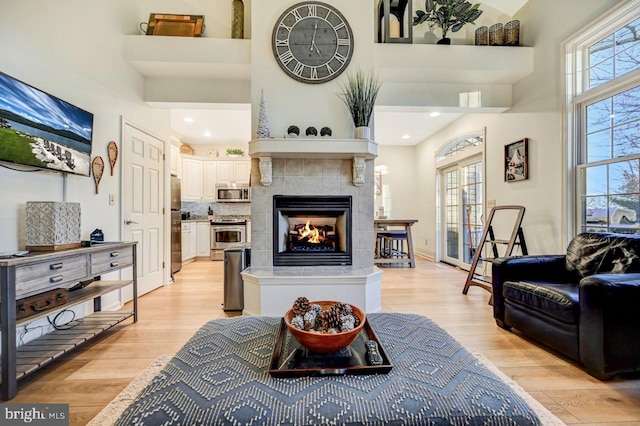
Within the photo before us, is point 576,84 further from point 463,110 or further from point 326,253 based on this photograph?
point 326,253

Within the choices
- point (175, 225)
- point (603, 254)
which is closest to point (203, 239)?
point (175, 225)

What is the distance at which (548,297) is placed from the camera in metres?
2.00

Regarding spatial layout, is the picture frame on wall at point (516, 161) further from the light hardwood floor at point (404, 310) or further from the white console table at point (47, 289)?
the white console table at point (47, 289)

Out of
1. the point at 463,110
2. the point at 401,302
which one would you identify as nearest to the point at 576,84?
the point at 463,110

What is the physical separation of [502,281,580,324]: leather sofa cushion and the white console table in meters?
3.39

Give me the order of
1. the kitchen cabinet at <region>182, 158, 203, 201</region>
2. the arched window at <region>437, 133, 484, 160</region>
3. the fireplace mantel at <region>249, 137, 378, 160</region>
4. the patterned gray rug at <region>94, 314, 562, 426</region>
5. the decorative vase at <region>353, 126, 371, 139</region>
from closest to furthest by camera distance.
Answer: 1. the patterned gray rug at <region>94, 314, 562, 426</region>
2. the fireplace mantel at <region>249, 137, 378, 160</region>
3. the decorative vase at <region>353, 126, 371, 139</region>
4. the arched window at <region>437, 133, 484, 160</region>
5. the kitchen cabinet at <region>182, 158, 203, 201</region>

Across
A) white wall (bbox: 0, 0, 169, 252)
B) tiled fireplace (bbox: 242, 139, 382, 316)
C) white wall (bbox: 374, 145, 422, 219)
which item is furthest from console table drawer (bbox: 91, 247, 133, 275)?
white wall (bbox: 374, 145, 422, 219)

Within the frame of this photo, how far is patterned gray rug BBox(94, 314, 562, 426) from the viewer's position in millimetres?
831

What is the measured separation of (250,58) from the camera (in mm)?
3088

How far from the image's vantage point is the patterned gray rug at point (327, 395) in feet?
2.73

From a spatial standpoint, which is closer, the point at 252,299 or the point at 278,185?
the point at 252,299

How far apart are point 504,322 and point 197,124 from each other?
18.2ft

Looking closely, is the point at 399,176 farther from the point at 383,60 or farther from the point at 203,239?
the point at 203,239

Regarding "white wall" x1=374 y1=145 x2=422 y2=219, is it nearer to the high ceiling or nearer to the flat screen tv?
the high ceiling
